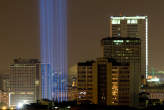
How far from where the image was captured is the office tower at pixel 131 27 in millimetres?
59734

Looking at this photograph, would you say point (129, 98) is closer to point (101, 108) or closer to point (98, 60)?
point (98, 60)

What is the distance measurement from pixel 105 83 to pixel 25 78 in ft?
86.0

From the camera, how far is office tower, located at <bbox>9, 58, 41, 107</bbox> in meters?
56.2

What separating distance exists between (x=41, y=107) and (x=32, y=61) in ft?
120

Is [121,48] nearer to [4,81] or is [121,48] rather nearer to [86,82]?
[86,82]

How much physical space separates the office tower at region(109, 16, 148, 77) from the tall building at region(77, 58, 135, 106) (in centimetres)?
2646

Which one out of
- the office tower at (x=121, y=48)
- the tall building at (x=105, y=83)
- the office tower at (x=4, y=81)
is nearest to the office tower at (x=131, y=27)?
the office tower at (x=121, y=48)

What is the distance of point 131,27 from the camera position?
60.9 m

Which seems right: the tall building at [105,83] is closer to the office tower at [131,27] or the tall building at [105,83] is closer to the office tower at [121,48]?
the office tower at [121,48]

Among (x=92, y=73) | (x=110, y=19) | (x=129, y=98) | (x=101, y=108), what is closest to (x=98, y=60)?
(x=92, y=73)

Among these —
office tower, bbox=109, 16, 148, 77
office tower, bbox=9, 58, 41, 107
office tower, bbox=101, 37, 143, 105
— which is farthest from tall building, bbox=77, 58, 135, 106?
office tower, bbox=109, 16, 148, 77

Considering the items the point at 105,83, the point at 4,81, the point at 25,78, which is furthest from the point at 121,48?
the point at 4,81

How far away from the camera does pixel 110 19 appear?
60.3 meters

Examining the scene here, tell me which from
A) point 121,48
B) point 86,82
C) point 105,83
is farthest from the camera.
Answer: point 121,48
